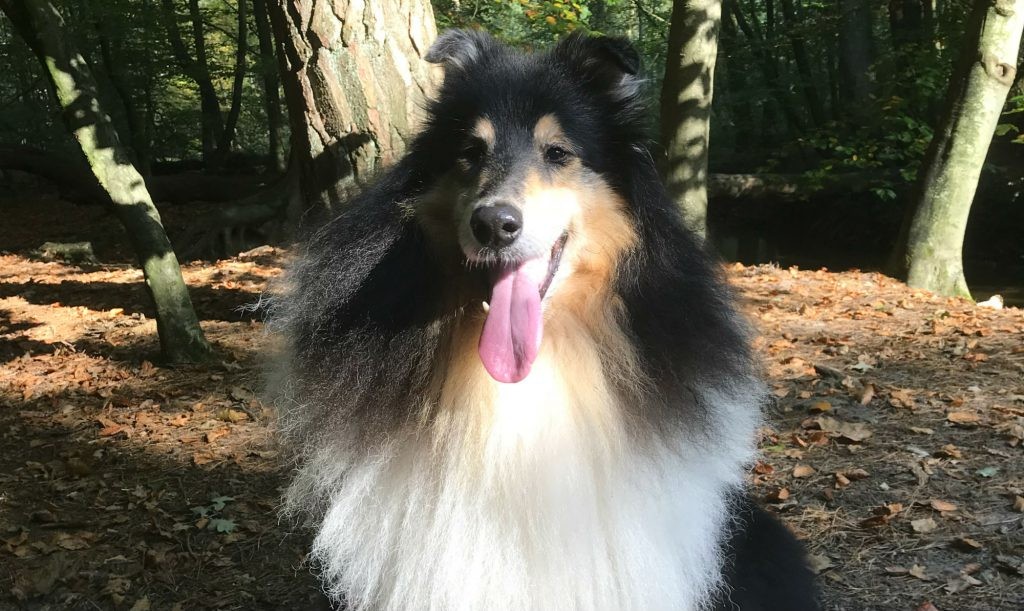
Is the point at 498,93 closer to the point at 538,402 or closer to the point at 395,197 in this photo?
the point at 395,197

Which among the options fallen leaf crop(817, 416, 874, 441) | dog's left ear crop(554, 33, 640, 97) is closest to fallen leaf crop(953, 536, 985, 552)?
fallen leaf crop(817, 416, 874, 441)

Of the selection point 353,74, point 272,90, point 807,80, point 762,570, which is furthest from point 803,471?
point 807,80

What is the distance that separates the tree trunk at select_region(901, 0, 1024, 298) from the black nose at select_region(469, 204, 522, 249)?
6809 mm

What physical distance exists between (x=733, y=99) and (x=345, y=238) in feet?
52.5

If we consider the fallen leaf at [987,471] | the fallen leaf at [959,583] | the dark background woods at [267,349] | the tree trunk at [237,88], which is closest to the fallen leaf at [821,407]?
the dark background woods at [267,349]

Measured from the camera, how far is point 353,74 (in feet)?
12.4

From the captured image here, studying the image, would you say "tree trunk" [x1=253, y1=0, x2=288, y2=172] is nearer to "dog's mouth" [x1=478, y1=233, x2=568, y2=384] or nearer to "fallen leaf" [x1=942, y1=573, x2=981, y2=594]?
"dog's mouth" [x1=478, y1=233, x2=568, y2=384]

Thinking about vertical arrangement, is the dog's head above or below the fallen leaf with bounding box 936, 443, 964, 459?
above

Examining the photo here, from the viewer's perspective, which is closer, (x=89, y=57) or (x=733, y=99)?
(x=89, y=57)

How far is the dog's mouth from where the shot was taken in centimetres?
207

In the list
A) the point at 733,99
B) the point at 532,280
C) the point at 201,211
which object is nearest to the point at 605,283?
the point at 532,280

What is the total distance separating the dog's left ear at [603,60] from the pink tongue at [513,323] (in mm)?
591

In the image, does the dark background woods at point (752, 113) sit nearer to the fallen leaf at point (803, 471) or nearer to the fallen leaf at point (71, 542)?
the fallen leaf at point (803, 471)

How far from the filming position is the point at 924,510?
3.43 meters
